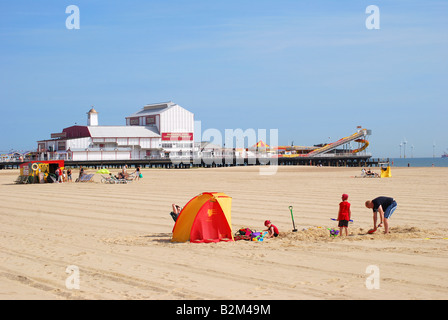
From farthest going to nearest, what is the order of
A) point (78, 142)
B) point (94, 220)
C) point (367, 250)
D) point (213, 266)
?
point (78, 142), point (94, 220), point (367, 250), point (213, 266)

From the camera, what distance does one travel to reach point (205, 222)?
11.4 meters

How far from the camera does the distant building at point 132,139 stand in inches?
2992

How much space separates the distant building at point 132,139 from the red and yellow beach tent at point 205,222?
66.0m

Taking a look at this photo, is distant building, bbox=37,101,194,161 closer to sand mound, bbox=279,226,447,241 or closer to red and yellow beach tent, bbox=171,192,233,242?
red and yellow beach tent, bbox=171,192,233,242

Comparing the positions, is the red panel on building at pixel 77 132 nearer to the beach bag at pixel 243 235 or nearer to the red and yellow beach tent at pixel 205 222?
the red and yellow beach tent at pixel 205 222

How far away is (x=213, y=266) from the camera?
874 cm

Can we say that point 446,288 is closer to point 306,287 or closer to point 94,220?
point 306,287

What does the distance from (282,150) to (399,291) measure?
106m

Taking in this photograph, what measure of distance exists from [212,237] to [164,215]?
5.24m

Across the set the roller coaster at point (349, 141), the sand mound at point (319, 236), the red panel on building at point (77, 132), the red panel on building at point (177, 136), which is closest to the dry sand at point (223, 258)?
the sand mound at point (319, 236)

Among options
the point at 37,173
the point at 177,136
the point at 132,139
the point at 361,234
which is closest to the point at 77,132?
the point at 132,139

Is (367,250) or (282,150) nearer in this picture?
(367,250)

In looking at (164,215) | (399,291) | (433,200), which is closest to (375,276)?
(399,291)

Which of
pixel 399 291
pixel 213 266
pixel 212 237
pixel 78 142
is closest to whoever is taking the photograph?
pixel 399 291
